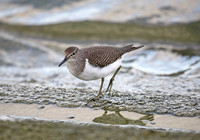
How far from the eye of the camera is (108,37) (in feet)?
25.4

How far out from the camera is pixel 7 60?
6.96m

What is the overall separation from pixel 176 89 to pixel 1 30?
5665mm

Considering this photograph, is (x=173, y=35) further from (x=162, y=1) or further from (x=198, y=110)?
(x=198, y=110)

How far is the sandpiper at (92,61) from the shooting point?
432cm

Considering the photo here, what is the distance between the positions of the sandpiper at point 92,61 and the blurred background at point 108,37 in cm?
65

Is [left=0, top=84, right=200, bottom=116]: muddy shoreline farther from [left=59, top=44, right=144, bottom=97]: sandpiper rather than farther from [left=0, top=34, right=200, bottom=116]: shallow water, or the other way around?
[left=59, top=44, right=144, bottom=97]: sandpiper

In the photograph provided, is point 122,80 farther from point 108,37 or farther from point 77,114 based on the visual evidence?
point 108,37

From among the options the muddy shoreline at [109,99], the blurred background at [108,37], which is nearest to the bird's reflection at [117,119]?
the muddy shoreline at [109,99]

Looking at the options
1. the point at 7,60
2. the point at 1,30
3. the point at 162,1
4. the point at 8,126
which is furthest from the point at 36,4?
the point at 8,126

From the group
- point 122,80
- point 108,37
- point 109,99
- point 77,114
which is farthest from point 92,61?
point 108,37

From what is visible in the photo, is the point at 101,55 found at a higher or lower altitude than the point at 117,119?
higher

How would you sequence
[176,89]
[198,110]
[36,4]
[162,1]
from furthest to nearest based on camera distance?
[36,4] → [162,1] → [176,89] → [198,110]

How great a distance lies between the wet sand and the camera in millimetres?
3508

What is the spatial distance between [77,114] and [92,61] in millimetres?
885
